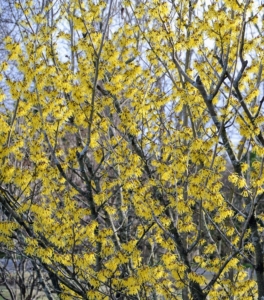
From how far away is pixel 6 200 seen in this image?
4734 millimetres

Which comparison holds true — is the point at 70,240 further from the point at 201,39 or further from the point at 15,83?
the point at 201,39

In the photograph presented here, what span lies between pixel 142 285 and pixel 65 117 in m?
1.79

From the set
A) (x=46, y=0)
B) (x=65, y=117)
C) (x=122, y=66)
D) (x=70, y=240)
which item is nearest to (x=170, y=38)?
(x=122, y=66)

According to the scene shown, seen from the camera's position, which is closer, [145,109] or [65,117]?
[65,117]

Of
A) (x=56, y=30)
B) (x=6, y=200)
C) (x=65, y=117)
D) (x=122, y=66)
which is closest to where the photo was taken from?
(x=65, y=117)

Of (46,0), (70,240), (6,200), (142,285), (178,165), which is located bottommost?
(142,285)

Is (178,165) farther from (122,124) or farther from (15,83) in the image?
(15,83)

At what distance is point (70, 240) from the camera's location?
4.59 m

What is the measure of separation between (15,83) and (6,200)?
1206mm

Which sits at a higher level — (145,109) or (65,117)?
(145,109)

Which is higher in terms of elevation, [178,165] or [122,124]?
[122,124]

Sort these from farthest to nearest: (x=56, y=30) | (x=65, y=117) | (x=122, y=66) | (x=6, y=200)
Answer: (x=56, y=30)
(x=122, y=66)
(x=6, y=200)
(x=65, y=117)

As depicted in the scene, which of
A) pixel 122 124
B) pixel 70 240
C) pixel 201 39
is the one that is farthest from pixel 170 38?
pixel 70 240

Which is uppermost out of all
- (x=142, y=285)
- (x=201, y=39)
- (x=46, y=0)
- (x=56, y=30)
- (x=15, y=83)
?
(x=46, y=0)
